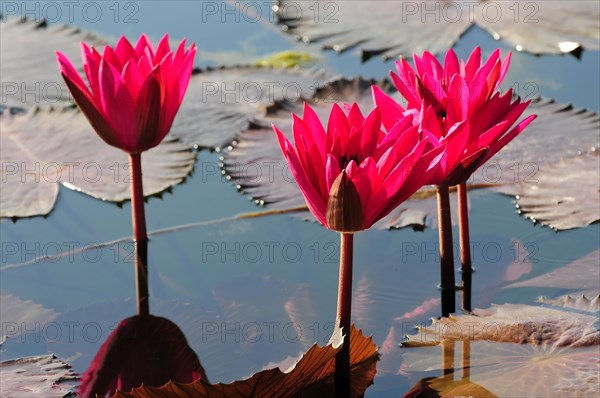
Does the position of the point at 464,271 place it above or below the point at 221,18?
below

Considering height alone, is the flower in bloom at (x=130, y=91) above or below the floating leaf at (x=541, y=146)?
above

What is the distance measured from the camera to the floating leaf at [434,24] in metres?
2.43

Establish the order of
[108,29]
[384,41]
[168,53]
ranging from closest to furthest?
1. [168,53]
2. [384,41]
3. [108,29]

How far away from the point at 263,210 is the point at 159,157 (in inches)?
12.1

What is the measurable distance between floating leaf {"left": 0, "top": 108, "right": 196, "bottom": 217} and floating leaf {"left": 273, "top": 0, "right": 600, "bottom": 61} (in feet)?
2.40

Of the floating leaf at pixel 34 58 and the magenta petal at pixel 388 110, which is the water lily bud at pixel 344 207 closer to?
the magenta petal at pixel 388 110

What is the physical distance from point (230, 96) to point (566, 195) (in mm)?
894

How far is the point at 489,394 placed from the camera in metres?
1.18

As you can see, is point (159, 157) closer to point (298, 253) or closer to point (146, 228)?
point (146, 228)

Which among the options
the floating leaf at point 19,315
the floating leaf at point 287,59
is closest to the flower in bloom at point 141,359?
the floating leaf at point 19,315

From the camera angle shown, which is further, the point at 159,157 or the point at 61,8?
the point at 61,8

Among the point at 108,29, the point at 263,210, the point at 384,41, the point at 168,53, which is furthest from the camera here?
the point at 108,29

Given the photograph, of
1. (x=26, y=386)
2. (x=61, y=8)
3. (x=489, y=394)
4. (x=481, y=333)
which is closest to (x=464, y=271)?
(x=481, y=333)

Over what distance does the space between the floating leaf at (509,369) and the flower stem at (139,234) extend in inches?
19.4
